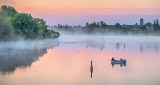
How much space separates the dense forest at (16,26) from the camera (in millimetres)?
82312

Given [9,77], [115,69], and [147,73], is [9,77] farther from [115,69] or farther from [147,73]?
[147,73]

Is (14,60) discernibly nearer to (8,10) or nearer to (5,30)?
(5,30)

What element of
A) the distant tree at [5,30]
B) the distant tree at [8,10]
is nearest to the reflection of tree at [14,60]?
the distant tree at [5,30]

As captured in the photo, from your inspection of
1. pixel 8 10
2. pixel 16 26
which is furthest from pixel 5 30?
pixel 8 10

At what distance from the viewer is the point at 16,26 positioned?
91500 mm

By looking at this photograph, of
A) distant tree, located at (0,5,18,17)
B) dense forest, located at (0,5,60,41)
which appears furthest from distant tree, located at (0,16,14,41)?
distant tree, located at (0,5,18,17)

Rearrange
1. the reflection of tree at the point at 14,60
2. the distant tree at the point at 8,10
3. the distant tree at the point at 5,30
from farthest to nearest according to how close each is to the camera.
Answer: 1. the distant tree at the point at 8,10
2. the distant tree at the point at 5,30
3. the reflection of tree at the point at 14,60

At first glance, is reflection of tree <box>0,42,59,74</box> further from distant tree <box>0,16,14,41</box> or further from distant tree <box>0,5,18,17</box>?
distant tree <box>0,5,18,17</box>

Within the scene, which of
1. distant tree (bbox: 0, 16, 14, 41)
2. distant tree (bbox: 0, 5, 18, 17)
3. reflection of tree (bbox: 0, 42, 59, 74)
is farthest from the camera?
distant tree (bbox: 0, 5, 18, 17)

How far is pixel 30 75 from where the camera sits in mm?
38250

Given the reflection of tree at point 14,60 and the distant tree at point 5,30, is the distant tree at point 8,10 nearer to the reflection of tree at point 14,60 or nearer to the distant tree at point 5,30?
the distant tree at point 5,30

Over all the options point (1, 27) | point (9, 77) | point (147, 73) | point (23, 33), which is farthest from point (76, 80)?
point (23, 33)

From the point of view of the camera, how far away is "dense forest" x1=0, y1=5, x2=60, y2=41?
8231 cm

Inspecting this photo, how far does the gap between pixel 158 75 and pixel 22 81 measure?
60.3 ft
